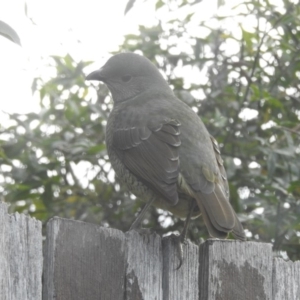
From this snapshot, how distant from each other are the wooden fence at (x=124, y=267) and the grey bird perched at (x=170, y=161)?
0.21m

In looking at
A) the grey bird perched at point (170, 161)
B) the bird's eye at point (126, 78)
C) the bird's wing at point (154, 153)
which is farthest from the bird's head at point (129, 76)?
the bird's wing at point (154, 153)

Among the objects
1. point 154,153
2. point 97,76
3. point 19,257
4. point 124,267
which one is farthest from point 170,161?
point 19,257

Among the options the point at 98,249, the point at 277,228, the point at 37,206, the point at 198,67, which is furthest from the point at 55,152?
the point at 98,249

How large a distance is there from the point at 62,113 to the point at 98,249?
2598mm

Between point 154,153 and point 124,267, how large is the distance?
1.06 metres

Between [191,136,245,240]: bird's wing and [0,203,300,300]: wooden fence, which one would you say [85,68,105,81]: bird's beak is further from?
[0,203,300,300]: wooden fence

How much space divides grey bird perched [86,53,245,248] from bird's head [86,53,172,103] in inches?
12.6

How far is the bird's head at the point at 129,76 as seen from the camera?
433cm

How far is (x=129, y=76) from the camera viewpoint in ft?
14.5

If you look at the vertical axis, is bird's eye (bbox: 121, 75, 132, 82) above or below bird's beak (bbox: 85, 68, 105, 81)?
above

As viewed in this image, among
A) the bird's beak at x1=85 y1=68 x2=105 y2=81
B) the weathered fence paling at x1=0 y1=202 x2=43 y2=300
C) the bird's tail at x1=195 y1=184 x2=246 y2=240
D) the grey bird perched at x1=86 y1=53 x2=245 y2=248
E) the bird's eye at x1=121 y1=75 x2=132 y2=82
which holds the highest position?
the bird's eye at x1=121 y1=75 x2=132 y2=82

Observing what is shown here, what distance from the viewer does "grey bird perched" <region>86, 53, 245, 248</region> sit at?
316 cm

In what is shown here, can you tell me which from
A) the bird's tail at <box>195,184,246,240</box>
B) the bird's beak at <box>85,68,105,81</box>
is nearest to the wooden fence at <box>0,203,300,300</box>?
the bird's tail at <box>195,184,246,240</box>

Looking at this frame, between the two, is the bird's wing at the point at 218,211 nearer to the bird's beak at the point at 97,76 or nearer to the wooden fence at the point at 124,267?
the wooden fence at the point at 124,267
